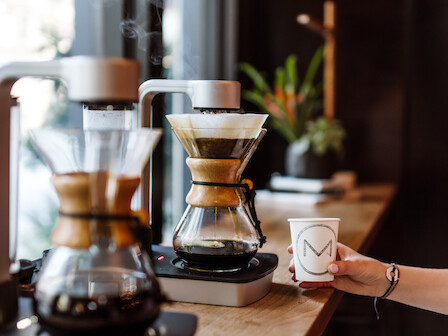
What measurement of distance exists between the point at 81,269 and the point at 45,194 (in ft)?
3.71

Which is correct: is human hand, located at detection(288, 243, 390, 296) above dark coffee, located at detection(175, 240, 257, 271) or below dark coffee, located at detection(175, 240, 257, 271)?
below

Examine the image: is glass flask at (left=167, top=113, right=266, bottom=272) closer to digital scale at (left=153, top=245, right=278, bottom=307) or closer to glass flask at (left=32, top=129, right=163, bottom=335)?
digital scale at (left=153, top=245, right=278, bottom=307)

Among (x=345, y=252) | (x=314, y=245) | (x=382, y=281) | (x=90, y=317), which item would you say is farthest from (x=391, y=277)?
(x=90, y=317)

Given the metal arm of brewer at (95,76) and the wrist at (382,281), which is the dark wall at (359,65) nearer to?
the wrist at (382,281)

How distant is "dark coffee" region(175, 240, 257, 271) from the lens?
100 centimetres

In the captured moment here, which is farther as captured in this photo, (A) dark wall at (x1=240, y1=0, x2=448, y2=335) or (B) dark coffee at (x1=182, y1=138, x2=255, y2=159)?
(A) dark wall at (x1=240, y1=0, x2=448, y2=335)

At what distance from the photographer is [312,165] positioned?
274 centimetres

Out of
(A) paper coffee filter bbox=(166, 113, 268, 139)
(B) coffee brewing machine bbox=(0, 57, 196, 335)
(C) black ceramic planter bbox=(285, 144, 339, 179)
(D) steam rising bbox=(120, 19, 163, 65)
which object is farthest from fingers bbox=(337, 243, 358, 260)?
(C) black ceramic planter bbox=(285, 144, 339, 179)

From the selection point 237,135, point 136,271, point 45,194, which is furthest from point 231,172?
point 45,194

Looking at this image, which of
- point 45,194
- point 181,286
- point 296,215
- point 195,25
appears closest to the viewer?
point 181,286

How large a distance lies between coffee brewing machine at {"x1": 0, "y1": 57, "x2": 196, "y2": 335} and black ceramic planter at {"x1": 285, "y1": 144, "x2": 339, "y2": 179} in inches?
80.1

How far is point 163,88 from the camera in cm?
106

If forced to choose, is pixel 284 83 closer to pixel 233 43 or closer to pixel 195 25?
pixel 233 43

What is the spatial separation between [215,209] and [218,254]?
82 millimetres
